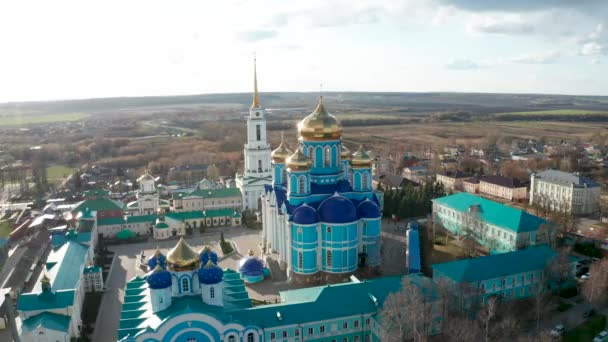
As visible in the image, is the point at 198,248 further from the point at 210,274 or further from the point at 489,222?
the point at 489,222

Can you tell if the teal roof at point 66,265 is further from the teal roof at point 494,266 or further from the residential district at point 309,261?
the teal roof at point 494,266

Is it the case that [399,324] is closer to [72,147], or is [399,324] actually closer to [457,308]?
[457,308]

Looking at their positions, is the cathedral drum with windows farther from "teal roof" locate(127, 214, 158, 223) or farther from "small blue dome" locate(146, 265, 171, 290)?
"teal roof" locate(127, 214, 158, 223)

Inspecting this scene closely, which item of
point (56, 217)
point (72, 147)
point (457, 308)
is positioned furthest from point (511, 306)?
point (72, 147)

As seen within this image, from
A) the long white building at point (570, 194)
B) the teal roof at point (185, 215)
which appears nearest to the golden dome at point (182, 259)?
the teal roof at point (185, 215)

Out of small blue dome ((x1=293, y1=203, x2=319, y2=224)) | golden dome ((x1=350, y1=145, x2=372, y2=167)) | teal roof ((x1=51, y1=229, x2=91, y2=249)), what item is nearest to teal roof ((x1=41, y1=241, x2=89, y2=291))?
teal roof ((x1=51, y1=229, x2=91, y2=249))

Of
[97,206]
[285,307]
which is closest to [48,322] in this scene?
[285,307]
